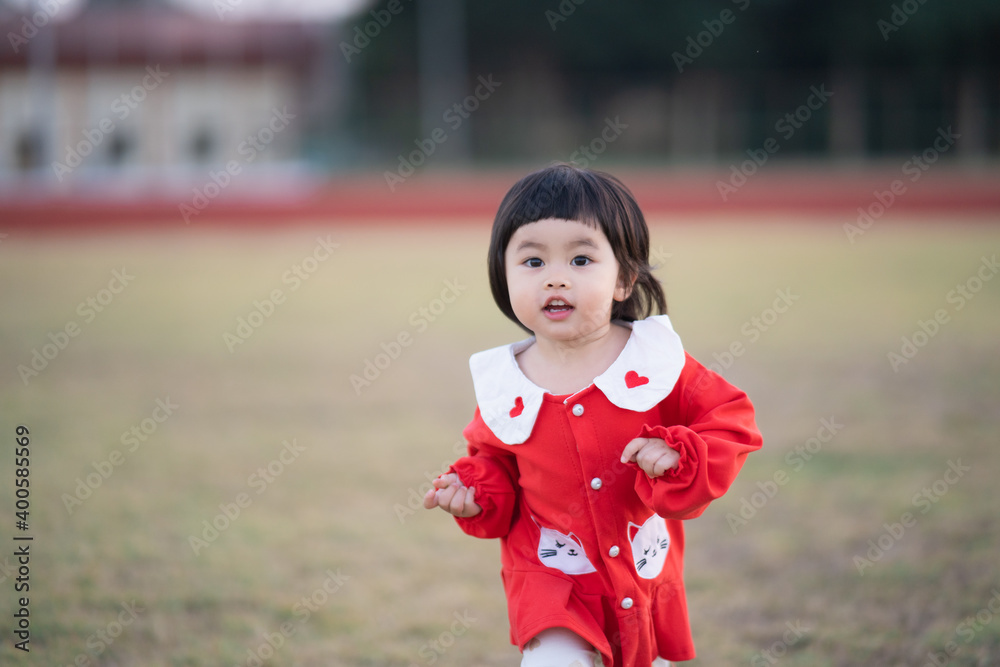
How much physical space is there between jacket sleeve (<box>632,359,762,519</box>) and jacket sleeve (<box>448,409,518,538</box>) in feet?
1.05

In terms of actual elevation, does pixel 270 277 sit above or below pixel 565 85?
below

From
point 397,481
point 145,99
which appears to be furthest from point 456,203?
point 397,481

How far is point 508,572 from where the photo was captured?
194 centimetres

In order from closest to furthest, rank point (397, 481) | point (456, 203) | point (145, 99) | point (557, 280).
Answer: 1. point (557, 280)
2. point (397, 481)
3. point (456, 203)
4. point (145, 99)

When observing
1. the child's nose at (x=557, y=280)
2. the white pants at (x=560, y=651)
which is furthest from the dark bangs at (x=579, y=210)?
the white pants at (x=560, y=651)

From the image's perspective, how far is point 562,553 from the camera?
1871 mm

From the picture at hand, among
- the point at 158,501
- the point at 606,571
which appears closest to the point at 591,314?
the point at 606,571

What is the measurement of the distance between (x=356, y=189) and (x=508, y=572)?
18.7 m

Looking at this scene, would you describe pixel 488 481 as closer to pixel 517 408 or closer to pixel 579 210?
pixel 517 408

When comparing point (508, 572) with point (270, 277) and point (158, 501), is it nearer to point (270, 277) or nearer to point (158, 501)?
point (158, 501)

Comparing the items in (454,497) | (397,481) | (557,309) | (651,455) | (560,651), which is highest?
(557,309)

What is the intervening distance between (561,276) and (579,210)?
139 mm

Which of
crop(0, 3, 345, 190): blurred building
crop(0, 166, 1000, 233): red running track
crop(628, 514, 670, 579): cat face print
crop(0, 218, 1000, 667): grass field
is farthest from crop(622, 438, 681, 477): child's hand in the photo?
crop(0, 3, 345, 190): blurred building

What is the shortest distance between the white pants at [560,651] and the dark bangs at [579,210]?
28.5 inches
